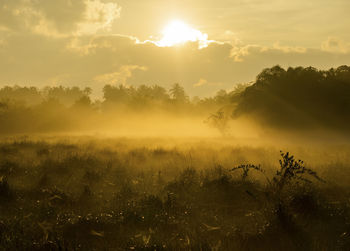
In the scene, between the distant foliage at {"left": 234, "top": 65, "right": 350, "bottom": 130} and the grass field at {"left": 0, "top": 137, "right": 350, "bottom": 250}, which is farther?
the distant foliage at {"left": 234, "top": 65, "right": 350, "bottom": 130}

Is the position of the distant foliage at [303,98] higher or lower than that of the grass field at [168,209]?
higher

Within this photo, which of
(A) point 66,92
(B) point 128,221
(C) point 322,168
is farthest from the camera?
(A) point 66,92

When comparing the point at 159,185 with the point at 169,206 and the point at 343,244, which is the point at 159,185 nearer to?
the point at 169,206

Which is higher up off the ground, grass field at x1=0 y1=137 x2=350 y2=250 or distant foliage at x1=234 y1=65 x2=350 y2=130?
distant foliage at x1=234 y1=65 x2=350 y2=130

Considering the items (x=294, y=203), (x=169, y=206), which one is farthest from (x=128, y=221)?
(x=294, y=203)

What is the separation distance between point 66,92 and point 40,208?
114m

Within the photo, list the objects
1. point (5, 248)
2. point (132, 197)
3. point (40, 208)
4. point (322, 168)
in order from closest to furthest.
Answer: point (5, 248) → point (40, 208) → point (132, 197) → point (322, 168)

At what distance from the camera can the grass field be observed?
570cm

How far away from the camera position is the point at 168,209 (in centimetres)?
752

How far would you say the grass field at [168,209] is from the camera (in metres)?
5.70

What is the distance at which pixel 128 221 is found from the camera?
6793 mm

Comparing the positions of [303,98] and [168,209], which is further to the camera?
[303,98]

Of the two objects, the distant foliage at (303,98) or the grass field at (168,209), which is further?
the distant foliage at (303,98)

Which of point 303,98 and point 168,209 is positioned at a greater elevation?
point 303,98
